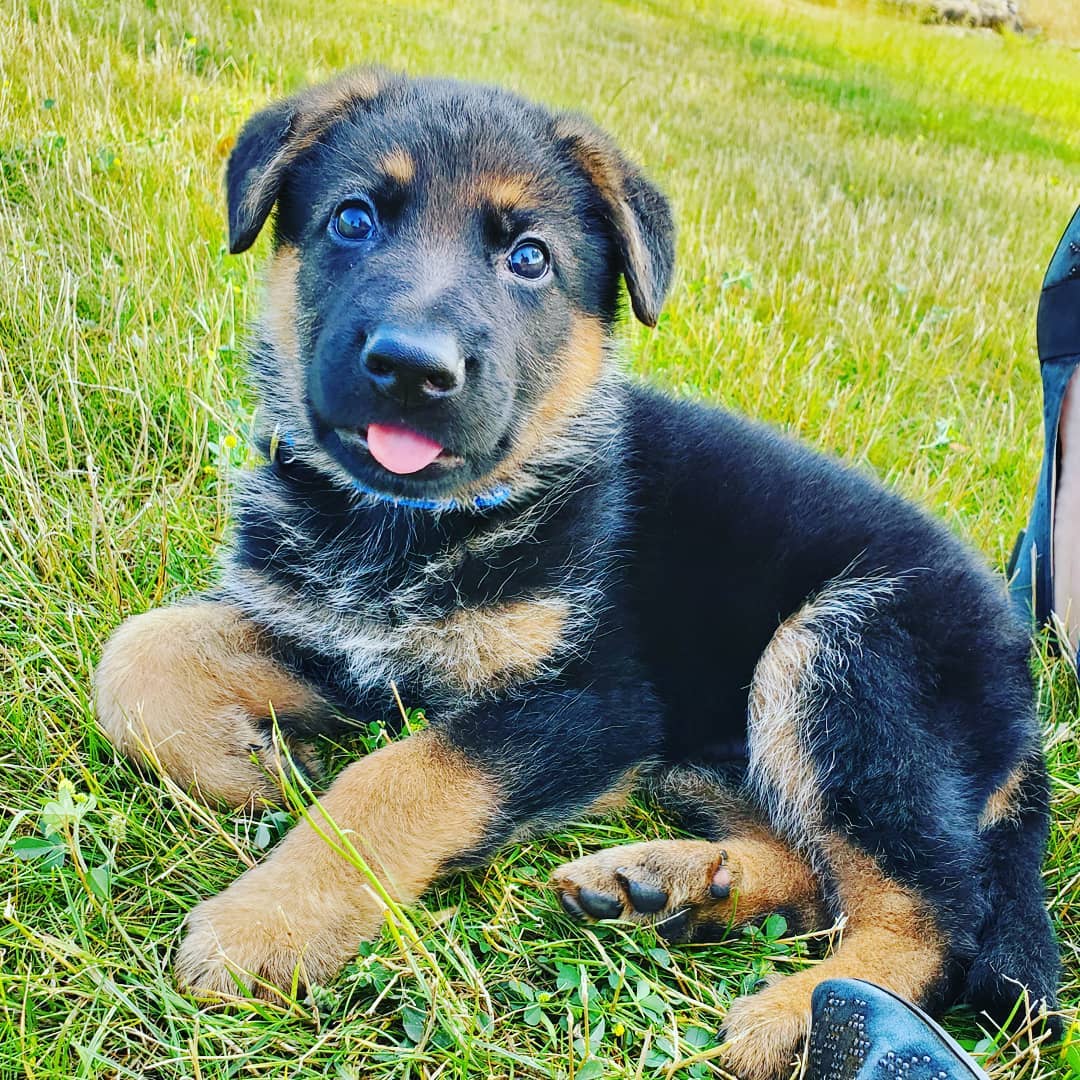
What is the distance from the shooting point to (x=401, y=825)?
2018 mm

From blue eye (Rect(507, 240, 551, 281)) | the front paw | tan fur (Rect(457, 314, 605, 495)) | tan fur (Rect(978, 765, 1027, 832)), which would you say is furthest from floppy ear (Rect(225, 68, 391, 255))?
tan fur (Rect(978, 765, 1027, 832))

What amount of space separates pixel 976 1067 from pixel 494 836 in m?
0.95

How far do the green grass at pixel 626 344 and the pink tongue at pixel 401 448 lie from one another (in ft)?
2.61

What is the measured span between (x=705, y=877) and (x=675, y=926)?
0.12 meters

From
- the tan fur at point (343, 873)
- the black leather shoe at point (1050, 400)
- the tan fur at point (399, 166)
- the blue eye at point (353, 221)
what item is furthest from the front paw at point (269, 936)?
the black leather shoe at point (1050, 400)

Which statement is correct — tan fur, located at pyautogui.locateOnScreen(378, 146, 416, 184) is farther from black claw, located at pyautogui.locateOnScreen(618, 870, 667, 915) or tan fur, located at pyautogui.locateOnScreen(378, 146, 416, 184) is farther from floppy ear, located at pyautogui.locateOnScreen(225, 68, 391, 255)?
black claw, located at pyautogui.locateOnScreen(618, 870, 667, 915)

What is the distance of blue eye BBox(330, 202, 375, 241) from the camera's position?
7.66 ft

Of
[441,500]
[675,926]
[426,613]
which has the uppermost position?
[441,500]

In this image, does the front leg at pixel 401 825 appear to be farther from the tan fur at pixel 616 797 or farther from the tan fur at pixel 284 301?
the tan fur at pixel 284 301

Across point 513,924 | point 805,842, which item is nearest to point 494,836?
point 513,924

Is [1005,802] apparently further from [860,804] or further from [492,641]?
[492,641]

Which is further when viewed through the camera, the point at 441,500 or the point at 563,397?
the point at 563,397

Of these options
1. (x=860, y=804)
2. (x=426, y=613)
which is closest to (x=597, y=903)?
(x=860, y=804)

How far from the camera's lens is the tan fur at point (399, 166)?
2297mm
